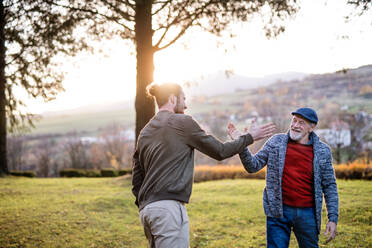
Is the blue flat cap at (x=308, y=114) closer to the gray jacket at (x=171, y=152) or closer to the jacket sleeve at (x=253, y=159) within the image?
the jacket sleeve at (x=253, y=159)

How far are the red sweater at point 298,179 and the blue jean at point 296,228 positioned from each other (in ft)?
0.26

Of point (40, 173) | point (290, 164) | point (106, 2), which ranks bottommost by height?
point (40, 173)

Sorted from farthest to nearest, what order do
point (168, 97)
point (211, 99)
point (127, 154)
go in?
point (211, 99)
point (127, 154)
point (168, 97)

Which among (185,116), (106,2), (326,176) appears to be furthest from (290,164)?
(106,2)

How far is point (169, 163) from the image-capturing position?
3.27 meters

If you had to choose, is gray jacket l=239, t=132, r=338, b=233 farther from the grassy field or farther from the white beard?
the grassy field

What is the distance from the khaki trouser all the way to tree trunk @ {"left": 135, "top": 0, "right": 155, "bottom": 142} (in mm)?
7723

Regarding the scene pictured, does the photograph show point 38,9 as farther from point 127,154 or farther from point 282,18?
point 127,154

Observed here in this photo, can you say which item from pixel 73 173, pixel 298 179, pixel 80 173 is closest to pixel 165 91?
pixel 298 179

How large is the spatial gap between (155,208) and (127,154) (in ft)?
189

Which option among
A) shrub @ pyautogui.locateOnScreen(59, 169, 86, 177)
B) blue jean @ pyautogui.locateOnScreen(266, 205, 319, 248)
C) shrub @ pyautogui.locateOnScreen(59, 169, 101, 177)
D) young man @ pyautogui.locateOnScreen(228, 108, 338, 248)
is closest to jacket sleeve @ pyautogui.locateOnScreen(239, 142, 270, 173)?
young man @ pyautogui.locateOnScreen(228, 108, 338, 248)

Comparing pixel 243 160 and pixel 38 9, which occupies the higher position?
pixel 38 9

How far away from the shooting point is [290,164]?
3.89 metres

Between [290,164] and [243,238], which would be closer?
[290,164]
